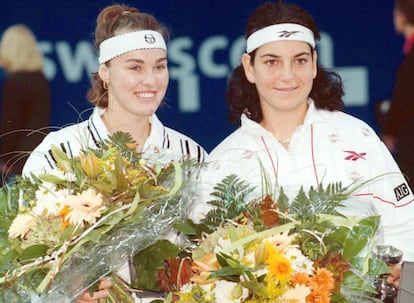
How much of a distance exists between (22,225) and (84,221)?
0.46 feet

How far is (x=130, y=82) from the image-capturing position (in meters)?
3.45

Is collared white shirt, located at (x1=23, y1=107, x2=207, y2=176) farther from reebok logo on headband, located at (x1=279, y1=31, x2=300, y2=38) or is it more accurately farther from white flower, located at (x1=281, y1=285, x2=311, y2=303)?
white flower, located at (x1=281, y1=285, x2=311, y2=303)

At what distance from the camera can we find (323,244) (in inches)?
91.4


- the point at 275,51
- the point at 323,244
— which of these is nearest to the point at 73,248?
the point at 323,244

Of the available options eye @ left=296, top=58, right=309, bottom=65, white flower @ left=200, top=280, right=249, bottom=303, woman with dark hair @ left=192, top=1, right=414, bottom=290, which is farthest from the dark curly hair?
white flower @ left=200, top=280, right=249, bottom=303

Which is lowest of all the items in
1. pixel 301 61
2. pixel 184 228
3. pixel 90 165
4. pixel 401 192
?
pixel 401 192

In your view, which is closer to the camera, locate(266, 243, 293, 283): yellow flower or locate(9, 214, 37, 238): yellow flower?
locate(266, 243, 293, 283): yellow flower

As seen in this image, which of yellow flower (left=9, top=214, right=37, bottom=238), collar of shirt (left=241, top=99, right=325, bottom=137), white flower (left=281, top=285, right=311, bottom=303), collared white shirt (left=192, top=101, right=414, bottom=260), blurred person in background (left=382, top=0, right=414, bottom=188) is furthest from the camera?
blurred person in background (left=382, top=0, right=414, bottom=188)

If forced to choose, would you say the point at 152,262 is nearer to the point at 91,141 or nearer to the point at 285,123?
the point at 91,141

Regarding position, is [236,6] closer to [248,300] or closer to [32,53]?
[32,53]

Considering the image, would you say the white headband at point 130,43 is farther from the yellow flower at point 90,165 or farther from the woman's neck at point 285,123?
the yellow flower at point 90,165

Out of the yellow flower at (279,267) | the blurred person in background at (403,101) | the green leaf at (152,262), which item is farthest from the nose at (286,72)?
the blurred person in background at (403,101)

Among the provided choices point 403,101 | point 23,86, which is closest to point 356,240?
point 403,101

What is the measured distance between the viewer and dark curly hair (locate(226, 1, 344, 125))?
3301 millimetres
